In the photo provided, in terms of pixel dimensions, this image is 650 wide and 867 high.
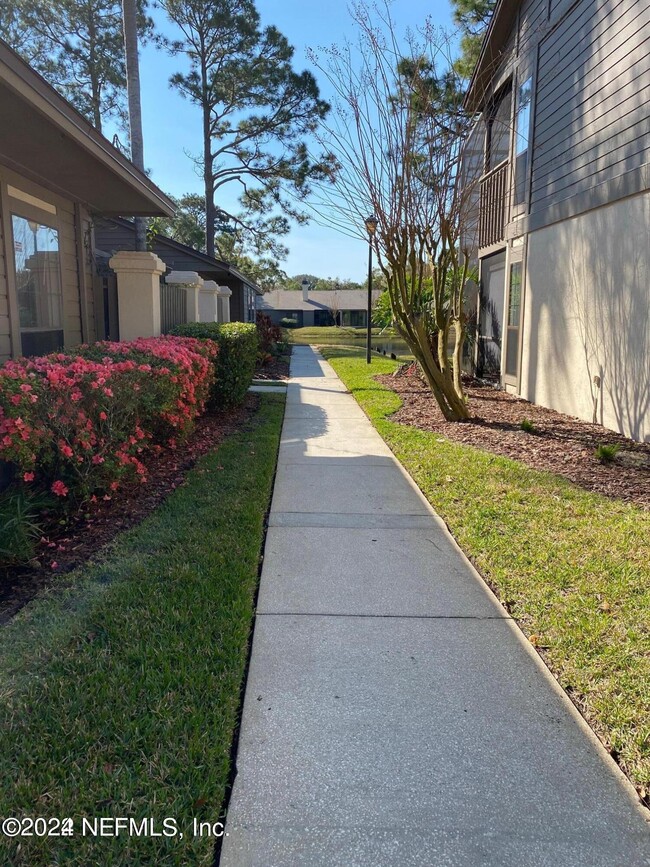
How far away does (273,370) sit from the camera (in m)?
16.5

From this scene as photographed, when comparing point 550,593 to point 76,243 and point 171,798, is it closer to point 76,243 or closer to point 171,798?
point 171,798

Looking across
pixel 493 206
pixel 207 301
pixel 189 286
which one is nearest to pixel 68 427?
pixel 189 286

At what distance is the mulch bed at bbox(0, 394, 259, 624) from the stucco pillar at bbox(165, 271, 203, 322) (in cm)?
513

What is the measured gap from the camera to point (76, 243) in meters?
8.07

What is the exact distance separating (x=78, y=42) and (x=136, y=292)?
17.5 m

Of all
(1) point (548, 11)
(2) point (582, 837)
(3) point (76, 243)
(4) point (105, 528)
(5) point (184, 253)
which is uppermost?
(1) point (548, 11)

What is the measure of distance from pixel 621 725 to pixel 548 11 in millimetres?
10338

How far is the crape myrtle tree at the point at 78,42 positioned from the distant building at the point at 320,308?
34.8 metres

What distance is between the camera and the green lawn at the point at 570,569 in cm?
258

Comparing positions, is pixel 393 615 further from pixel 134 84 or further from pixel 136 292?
pixel 134 84

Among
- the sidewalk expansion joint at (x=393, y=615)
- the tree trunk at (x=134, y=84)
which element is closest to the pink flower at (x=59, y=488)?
the sidewalk expansion joint at (x=393, y=615)

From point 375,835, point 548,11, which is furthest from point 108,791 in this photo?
point 548,11

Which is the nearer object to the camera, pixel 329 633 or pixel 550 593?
pixel 329 633

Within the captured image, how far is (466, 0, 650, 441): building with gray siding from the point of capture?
22.1 ft
